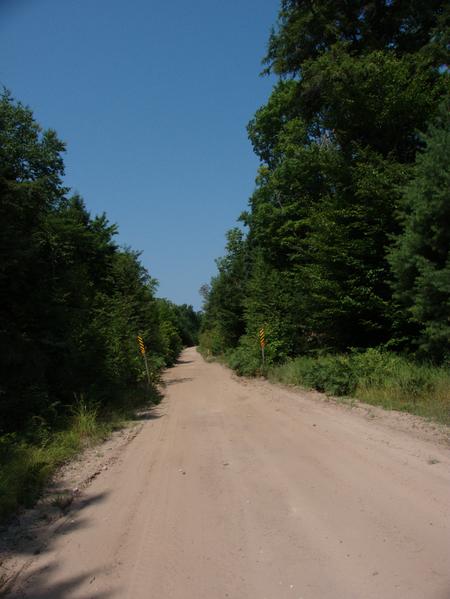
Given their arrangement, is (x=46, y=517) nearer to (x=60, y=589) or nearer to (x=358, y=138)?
(x=60, y=589)

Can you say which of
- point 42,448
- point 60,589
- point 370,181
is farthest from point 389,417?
point 370,181

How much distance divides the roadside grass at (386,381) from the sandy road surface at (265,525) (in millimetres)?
1688

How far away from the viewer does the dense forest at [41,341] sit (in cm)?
853

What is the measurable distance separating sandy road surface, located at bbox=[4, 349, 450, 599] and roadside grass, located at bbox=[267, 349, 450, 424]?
1688 millimetres

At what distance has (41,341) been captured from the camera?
1093 cm

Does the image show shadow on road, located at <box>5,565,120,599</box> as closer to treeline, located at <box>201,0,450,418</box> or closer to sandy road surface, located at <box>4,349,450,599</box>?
sandy road surface, located at <box>4,349,450,599</box>

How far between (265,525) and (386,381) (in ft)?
24.6

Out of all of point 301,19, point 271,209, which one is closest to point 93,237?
point 271,209

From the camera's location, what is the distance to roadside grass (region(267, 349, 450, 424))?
29.9 ft

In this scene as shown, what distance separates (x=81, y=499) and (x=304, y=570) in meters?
3.70

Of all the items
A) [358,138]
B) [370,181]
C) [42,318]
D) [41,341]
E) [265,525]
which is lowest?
[265,525]

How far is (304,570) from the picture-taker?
3.52 metres

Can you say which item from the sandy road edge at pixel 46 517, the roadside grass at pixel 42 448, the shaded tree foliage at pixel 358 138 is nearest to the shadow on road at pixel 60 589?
the sandy road edge at pixel 46 517

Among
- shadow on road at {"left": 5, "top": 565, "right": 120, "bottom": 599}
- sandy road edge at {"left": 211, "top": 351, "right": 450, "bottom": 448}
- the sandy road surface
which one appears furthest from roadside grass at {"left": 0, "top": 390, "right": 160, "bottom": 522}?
sandy road edge at {"left": 211, "top": 351, "right": 450, "bottom": 448}
